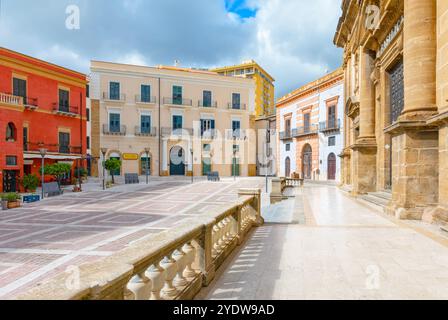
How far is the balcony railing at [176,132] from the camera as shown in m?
35.6

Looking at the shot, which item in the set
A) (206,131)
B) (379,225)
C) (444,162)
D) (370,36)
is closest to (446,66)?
(444,162)

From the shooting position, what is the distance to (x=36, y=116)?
2352cm

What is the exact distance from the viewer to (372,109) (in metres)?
12.6

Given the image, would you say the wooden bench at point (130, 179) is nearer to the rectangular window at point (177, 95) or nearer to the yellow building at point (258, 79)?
the rectangular window at point (177, 95)

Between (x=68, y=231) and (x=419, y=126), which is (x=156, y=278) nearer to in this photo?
(x=419, y=126)

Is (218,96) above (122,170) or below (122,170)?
above

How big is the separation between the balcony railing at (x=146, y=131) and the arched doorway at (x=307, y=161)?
58.9ft

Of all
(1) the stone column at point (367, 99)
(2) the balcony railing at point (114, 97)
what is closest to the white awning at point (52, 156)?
(2) the balcony railing at point (114, 97)

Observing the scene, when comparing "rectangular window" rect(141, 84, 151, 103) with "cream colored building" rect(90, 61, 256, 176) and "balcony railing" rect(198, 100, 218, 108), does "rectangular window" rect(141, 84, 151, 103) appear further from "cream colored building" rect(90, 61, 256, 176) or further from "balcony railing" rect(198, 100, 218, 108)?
"balcony railing" rect(198, 100, 218, 108)

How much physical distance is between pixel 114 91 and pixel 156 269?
35.0 m

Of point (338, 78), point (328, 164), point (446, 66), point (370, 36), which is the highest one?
point (338, 78)
